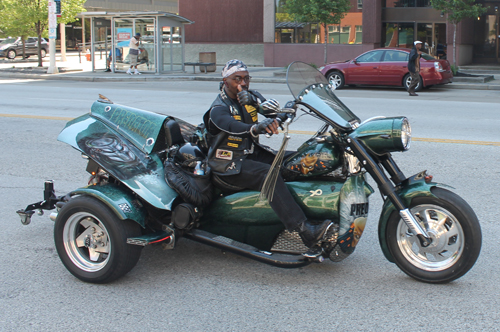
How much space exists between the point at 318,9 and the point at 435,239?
66.5 ft

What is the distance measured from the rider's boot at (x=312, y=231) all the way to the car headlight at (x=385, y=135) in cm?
60

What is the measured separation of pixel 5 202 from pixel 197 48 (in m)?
27.4

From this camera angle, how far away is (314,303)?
3.75m

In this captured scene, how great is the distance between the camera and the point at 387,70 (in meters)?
18.7

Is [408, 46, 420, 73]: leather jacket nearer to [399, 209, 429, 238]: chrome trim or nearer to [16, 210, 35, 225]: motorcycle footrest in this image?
[399, 209, 429, 238]: chrome trim

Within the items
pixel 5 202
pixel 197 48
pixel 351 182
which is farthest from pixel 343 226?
pixel 197 48

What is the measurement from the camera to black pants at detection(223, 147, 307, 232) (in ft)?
12.7

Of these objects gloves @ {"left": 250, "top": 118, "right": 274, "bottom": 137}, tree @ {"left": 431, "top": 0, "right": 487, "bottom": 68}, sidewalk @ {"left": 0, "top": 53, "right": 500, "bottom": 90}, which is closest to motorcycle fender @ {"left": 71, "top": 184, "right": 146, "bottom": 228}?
gloves @ {"left": 250, "top": 118, "right": 274, "bottom": 137}

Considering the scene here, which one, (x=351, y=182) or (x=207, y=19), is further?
(x=207, y=19)

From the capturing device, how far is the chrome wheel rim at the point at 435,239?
150 inches

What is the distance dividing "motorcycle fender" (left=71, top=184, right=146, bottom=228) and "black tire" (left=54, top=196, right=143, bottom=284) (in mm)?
51

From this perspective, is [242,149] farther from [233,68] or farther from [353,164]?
[353,164]

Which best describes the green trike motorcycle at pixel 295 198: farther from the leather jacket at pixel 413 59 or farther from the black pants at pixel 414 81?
the leather jacket at pixel 413 59

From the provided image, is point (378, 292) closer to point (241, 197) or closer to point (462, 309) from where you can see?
point (462, 309)
